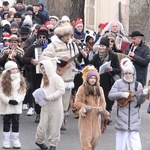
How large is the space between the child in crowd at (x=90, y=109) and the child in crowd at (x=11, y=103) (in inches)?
47.2

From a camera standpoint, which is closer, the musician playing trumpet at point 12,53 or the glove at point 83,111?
the glove at point 83,111

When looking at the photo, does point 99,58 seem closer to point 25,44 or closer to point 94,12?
point 25,44

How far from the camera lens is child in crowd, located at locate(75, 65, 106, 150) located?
11.2 metres

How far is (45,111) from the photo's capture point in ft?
38.9

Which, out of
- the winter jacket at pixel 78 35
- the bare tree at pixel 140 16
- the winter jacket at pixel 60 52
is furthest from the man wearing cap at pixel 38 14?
the bare tree at pixel 140 16

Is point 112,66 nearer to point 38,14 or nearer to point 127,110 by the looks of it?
point 127,110

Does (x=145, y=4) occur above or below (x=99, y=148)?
above

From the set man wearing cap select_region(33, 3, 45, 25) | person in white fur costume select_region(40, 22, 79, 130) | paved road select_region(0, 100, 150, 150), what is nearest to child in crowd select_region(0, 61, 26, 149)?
paved road select_region(0, 100, 150, 150)

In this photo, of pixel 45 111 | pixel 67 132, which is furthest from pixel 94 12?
pixel 45 111

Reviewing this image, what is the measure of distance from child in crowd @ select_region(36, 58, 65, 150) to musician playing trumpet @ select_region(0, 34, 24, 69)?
2.51m

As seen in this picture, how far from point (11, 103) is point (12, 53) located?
2541mm

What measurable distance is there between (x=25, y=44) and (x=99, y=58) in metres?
2.02

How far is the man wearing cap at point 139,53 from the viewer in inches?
548

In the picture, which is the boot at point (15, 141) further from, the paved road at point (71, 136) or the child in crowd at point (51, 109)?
the child in crowd at point (51, 109)
